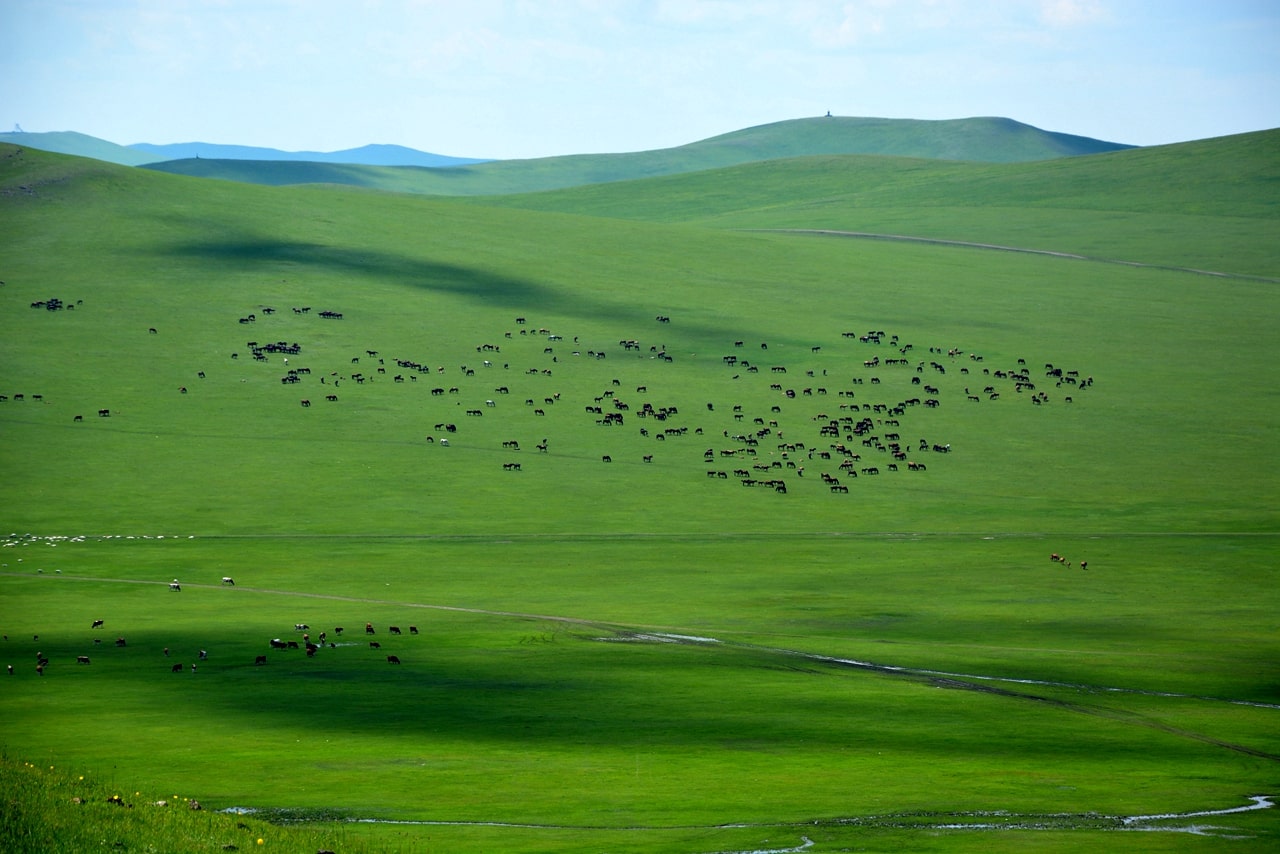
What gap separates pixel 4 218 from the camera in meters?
128

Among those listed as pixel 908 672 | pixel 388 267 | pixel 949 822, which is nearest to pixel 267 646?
pixel 908 672

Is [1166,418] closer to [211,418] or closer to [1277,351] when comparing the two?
[1277,351]

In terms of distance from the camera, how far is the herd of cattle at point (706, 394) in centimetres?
8969

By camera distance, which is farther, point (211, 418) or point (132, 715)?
point (211, 418)

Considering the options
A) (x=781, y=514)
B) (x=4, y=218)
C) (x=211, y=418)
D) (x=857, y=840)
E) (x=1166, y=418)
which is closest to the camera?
(x=857, y=840)

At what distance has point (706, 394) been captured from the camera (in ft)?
333

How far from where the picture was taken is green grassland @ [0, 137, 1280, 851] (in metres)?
35.5

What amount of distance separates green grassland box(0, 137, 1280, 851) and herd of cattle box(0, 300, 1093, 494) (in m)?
0.46

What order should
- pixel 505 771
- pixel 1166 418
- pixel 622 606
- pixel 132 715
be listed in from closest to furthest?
pixel 505 771 < pixel 132 715 < pixel 622 606 < pixel 1166 418

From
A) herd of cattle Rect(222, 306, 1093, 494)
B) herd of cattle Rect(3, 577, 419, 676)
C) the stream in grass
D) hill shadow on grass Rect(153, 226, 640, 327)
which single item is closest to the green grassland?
the stream in grass

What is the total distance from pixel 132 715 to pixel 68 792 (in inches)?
577

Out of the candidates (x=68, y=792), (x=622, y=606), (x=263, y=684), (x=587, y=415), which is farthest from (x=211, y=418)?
(x=68, y=792)

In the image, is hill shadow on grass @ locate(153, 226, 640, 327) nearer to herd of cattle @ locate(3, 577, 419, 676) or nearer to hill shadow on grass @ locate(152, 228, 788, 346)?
hill shadow on grass @ locate(152, 228, 788, 346)

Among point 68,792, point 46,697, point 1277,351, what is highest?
point 1277,351
